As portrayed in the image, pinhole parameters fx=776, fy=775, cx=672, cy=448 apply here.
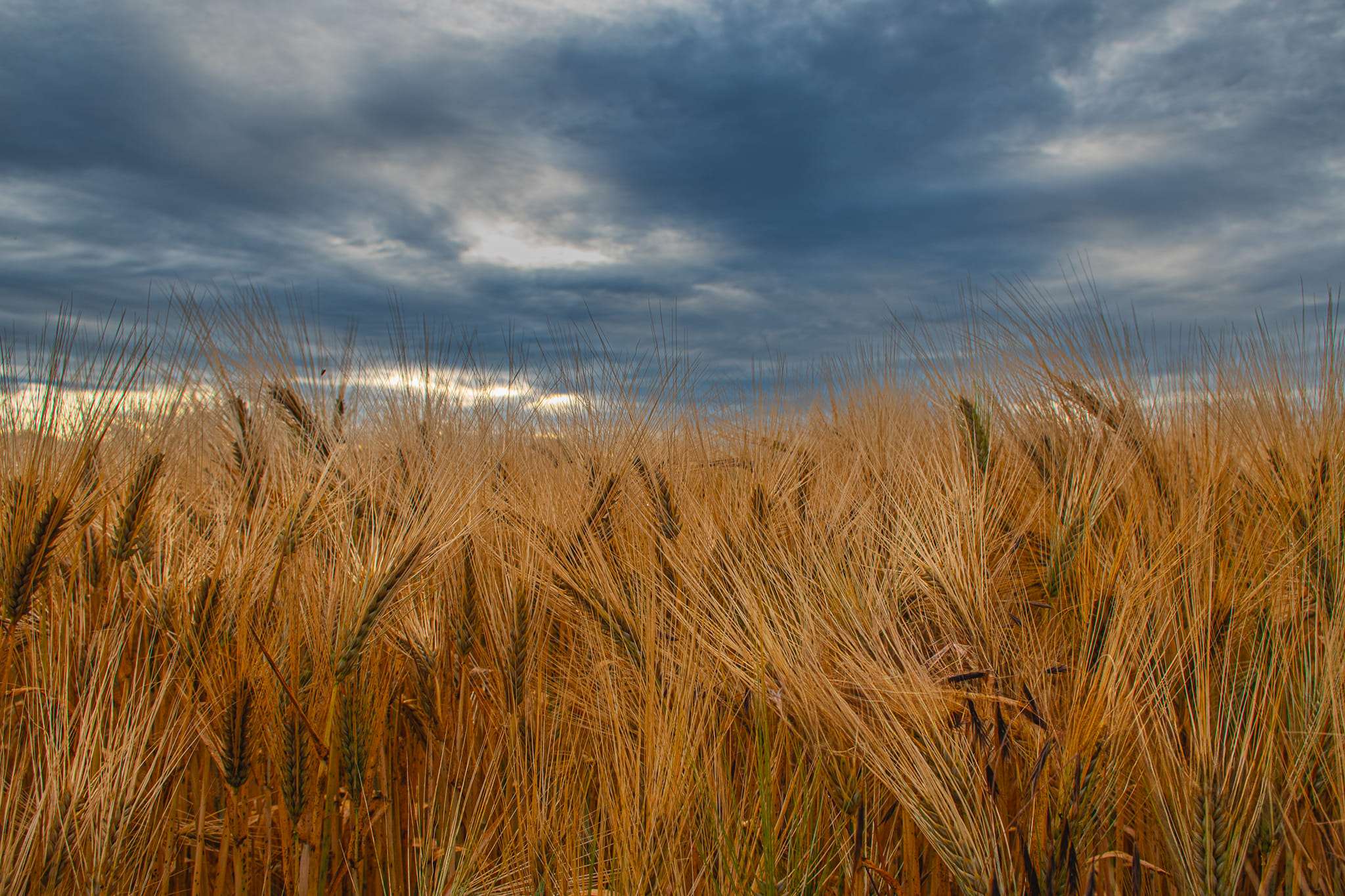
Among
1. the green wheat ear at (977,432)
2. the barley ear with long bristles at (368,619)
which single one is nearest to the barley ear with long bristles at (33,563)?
the barley ear with long bristles at (368,619)

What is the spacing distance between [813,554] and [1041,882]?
67 centimetres

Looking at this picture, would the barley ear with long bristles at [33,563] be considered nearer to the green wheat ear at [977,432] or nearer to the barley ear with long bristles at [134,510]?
the barley ear with long bristles at [134,510]

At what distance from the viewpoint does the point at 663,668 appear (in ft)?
4.73

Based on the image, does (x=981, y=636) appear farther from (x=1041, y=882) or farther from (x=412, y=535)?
(x=412, y=535)

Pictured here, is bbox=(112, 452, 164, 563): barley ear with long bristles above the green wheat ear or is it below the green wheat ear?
below

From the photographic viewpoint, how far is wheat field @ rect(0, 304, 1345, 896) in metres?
1.21

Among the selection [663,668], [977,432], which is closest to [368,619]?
[663,668]

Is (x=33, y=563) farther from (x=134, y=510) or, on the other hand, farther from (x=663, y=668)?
(x=663, y=668)

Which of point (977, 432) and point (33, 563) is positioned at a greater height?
point (977, 432)

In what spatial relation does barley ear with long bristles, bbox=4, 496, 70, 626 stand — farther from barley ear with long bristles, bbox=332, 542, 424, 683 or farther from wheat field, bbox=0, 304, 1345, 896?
barley ear with long bristles, bbox=332, 542, 424, 683

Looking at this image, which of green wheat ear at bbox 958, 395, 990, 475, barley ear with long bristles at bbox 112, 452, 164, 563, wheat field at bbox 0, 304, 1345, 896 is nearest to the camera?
wheat field at bbox 0, 304, 1345, 896

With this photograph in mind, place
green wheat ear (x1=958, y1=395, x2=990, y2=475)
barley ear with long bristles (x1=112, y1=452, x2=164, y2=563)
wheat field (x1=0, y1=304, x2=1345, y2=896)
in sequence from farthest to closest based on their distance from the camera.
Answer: green wheat ear (x1=958, y1=395, x2=990, y2=475)
barley ear with long bristles (x1=112, y1=452, x2=164, y2=563)
wheat field (x1=0, y1=304, x2=1345, y2=896)

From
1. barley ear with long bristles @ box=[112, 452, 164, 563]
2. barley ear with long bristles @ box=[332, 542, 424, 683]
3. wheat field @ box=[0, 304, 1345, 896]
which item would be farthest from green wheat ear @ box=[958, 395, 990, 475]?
barley ear with long bristles @ box=[112, 452, 164, 563]

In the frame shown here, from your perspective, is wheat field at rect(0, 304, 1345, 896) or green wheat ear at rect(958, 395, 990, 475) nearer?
wheat field at rect(0, 304, 1345, 896)
